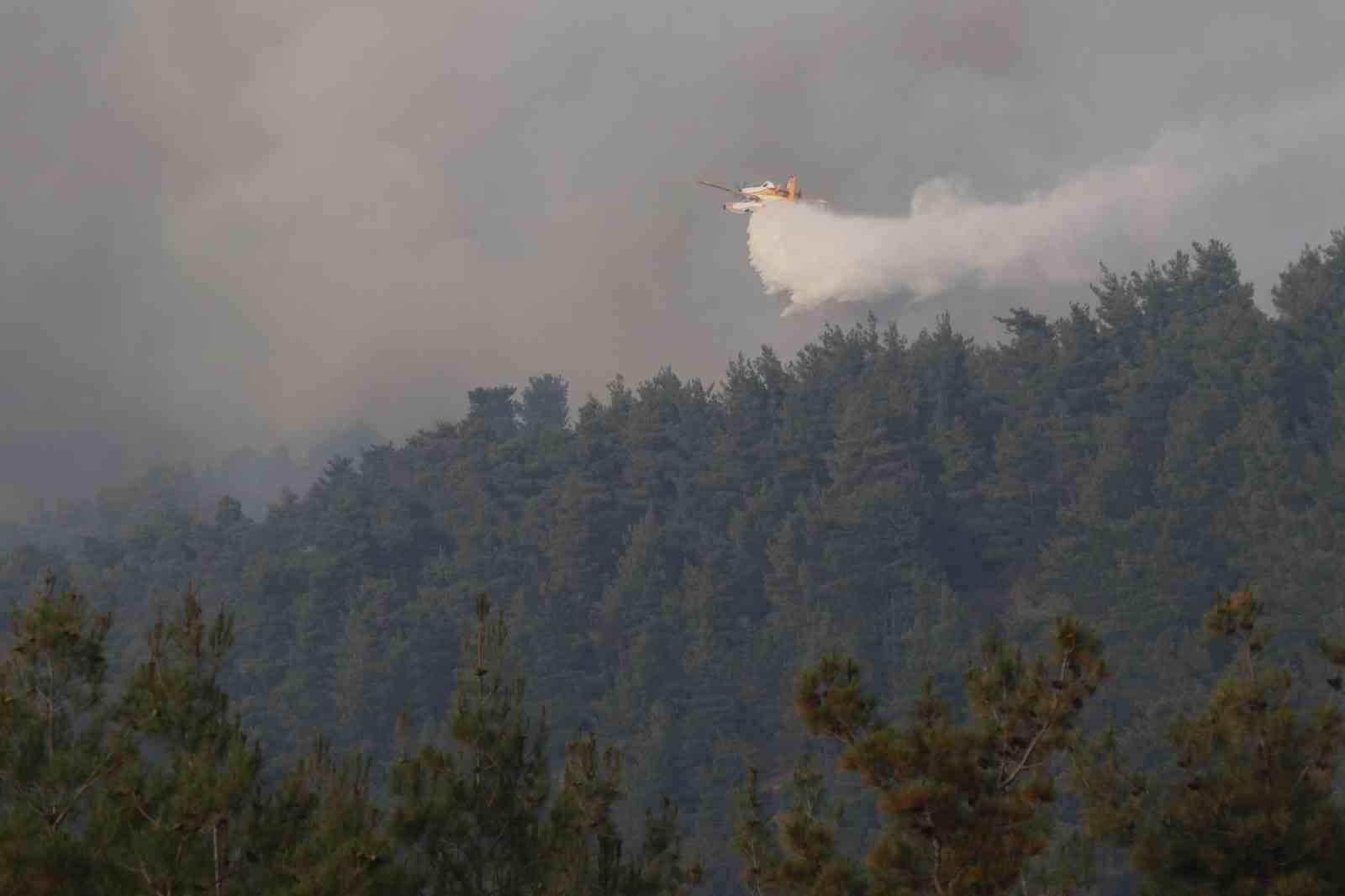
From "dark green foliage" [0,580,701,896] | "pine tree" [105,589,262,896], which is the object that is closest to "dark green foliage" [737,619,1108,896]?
"dark green foliage" [0,580,701,896]

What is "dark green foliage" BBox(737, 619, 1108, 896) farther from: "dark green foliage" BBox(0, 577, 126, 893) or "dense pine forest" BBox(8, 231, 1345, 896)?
"dark green foliage" BBox(0, 577, 126, 893)

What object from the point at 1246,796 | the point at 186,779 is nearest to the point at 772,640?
the point at 1246,796

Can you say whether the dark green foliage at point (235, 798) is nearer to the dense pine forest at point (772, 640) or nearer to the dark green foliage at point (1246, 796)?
the dense pine forest at point (772, 640)

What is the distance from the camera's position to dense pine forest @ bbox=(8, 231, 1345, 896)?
59.3 ft

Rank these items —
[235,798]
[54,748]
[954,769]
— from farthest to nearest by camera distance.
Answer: [54,748], [235,798], [954,769]

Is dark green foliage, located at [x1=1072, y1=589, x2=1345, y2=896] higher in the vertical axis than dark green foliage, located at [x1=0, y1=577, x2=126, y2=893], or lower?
lower

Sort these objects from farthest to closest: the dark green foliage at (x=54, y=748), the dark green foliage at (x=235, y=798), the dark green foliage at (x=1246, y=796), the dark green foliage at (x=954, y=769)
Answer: the dark green foliage at (x=1246, y=796) → the dark green foliage at (x=235, y=798) → the dark green foliage at (x=54, y=748) → the dark green foliage at (x=954, y=769)

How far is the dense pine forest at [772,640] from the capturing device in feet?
59.3

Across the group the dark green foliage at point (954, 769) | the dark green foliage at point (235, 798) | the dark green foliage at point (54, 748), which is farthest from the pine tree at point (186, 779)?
the dark green foliage at point (954, 769)

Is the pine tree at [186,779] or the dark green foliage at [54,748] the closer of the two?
the dark green foliage at [54,748]

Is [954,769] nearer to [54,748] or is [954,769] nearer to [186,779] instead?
[186,779]

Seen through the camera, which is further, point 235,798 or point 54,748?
point 54,748

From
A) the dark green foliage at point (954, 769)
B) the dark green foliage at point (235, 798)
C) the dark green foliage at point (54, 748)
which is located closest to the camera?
the dark green foliage at point (954, 769)

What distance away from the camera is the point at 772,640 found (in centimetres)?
8819
